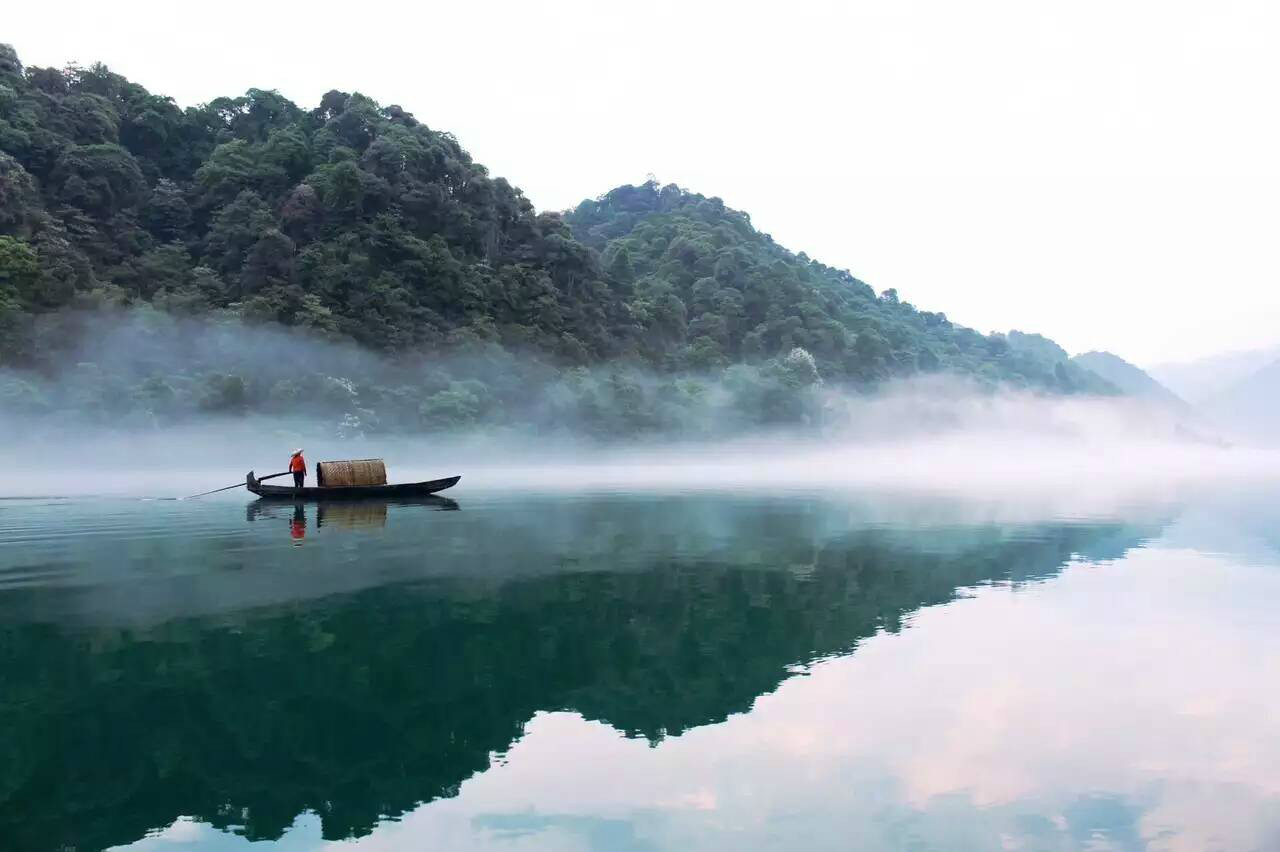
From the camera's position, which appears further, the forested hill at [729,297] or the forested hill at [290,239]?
the forested hill at [729,297]

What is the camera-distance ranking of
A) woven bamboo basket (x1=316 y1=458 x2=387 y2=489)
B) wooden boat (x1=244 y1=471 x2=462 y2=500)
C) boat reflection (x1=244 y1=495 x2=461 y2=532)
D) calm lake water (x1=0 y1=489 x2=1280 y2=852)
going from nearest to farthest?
1. calm lake water (x1=0 y1=489 x2=1280 y2=852)
2. boat reflection (x1=244 y1=495 x2=461 y2=532)
3. wooden boat (x1=244 y1=471 x2=462 y2=500)
4. woven bamboo basket (x1=316 y1=458 x2=387 y2=489)

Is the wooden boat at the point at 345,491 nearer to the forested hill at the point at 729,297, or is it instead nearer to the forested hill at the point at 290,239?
the forested hill at the point at 290,239

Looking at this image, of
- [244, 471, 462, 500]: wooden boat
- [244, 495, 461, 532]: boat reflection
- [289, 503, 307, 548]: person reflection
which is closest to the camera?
[289, 503, 307, 548]: person reflection

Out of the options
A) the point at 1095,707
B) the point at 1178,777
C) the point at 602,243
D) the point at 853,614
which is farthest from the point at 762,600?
the point at 602,243

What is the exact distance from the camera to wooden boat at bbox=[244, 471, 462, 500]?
37000 mm

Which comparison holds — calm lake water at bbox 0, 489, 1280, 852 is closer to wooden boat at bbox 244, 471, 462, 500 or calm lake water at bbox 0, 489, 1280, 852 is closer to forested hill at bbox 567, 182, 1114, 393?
wooden boat at bbox 244, 471, 462, 500

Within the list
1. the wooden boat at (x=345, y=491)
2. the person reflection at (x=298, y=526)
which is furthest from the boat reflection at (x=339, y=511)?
the wooden boat at (x=345, y=491)

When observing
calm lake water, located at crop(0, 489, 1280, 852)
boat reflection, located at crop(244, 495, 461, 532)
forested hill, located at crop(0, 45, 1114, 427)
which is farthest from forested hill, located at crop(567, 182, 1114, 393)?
calm lake water, located at crop(0, 489, 1280, 852)

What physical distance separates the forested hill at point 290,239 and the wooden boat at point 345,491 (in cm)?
3400

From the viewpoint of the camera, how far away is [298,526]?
1225 inches

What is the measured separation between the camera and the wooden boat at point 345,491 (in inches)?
1457

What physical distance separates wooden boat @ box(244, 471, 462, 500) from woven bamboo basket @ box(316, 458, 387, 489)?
1.18ft

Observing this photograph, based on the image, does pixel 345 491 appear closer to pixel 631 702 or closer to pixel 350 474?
pixel 350 474

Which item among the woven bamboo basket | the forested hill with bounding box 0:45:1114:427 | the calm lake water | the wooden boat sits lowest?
the calm lake water
